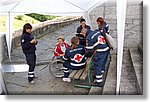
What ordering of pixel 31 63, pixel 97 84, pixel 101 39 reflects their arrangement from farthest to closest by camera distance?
pixel 31 63 → pixel 97 84 → pixel 101 39

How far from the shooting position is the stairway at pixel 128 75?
3.94 meters

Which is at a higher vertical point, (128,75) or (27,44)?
(27,44)

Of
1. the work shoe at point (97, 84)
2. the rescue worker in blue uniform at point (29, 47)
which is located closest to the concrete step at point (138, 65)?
the work shoe at point (97, 84)

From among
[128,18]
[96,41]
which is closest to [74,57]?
[96,41]

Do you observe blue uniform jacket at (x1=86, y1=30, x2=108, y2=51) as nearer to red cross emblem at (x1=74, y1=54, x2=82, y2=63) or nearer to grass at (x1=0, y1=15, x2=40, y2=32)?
red cross emblem at (x1=74, y1=54, x2=82, y2=63)

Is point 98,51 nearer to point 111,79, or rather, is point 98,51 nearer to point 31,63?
point 111,79

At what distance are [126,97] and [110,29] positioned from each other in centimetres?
89

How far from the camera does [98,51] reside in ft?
13.1

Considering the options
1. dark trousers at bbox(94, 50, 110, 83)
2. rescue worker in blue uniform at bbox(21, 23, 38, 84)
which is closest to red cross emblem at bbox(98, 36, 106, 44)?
dark trousers at bbox(94, 50, 110, 83)

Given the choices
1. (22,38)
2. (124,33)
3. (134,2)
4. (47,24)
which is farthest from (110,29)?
(22,38)

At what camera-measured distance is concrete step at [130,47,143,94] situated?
12.8 ft

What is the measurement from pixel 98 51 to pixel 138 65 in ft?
1.79

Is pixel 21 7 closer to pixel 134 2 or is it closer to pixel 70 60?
pixel 70 60

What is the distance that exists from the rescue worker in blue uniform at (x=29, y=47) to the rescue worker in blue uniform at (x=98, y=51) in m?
0.73
